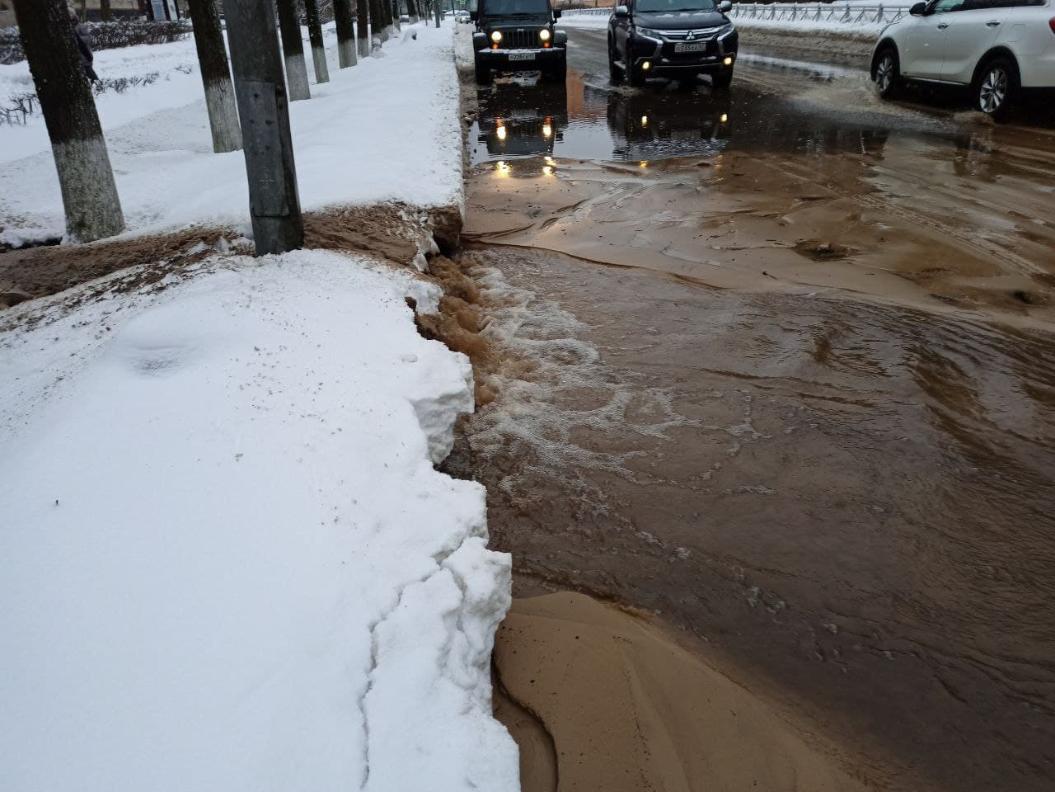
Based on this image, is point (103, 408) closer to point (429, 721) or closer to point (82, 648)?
point (82, 648)

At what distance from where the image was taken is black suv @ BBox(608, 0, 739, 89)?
12336 millimetres

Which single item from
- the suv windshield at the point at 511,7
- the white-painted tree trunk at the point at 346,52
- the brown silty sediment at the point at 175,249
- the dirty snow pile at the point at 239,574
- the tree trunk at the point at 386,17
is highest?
the tree trunk at the point at 386,17

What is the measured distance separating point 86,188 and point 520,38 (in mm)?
10908

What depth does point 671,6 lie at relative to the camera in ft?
43.3

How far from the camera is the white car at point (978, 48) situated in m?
8.36

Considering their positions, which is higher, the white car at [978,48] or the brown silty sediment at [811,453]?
the white car at [978,48]

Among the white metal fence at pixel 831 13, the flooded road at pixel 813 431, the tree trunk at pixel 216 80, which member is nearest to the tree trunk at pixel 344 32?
the tree trunk at pixel 216 80

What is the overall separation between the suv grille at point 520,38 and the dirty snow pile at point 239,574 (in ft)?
42.3

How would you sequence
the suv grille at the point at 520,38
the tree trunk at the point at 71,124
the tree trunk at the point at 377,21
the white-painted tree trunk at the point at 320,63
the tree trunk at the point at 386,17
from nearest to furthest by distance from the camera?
the tree trunk at the point at 71,124, the white-painted tree trunk at the point at 320,63, the suv grille at the point at 520,38, the tree trunk at the point at 377,21, the tree trunk at the point at 386,17

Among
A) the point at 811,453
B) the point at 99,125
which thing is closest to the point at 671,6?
the point at 99,125

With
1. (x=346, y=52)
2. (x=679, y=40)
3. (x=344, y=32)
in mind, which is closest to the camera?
(x=679, y=40)

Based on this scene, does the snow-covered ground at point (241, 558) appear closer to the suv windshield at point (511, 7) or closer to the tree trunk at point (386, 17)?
the suv windshield at point (511, 7)

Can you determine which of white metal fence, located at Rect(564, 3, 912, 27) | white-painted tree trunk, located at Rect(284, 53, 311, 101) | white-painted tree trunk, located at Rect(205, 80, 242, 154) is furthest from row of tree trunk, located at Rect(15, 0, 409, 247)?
white metal fence, located at Rect(564, 3, 912, 27)

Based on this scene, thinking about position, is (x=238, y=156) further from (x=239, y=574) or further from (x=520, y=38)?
(x=520, y=38)
